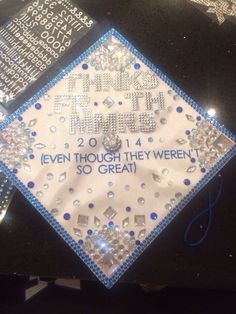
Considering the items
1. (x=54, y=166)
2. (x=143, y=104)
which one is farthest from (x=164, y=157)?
(x=54, y=166)

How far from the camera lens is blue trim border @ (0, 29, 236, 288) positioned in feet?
2.37

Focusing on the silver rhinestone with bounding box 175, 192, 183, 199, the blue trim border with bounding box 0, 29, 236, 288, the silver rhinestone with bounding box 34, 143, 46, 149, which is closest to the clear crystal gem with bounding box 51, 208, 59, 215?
the blue trim border with bounding box 0, 29, 236, 288

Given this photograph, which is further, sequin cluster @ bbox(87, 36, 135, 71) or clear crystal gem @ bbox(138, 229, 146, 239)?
sequin cluster @ bbox(87, 36, 135, 71)

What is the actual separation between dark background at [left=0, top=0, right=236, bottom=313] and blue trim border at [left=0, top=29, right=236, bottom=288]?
→ 0.02m

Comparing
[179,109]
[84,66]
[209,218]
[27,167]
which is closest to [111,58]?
[84,66]

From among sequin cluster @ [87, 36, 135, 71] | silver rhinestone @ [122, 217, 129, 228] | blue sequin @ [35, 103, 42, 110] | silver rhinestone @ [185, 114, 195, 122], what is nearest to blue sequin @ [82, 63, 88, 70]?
sequin cluster @ [87, 36, 135, 71]

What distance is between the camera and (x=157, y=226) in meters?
0.74

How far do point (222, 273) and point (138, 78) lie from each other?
45 centimetres

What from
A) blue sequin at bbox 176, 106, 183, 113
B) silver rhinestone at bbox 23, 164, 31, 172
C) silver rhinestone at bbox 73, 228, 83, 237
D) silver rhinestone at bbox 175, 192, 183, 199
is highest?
blue sequin at bbox 176, 106, 183, 113

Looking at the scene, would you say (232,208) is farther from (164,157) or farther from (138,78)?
(138,78)

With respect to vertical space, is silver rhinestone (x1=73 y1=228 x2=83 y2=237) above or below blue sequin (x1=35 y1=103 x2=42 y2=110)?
below

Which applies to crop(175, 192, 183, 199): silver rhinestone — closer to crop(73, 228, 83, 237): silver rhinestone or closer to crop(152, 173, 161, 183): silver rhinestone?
crop(152, 173, 161, 183): silver rhinestone

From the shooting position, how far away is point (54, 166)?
0.76m

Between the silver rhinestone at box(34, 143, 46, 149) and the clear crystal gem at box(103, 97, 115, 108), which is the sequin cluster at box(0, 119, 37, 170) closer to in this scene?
the silver rhinestone at box(34, 143, 46, 149)
